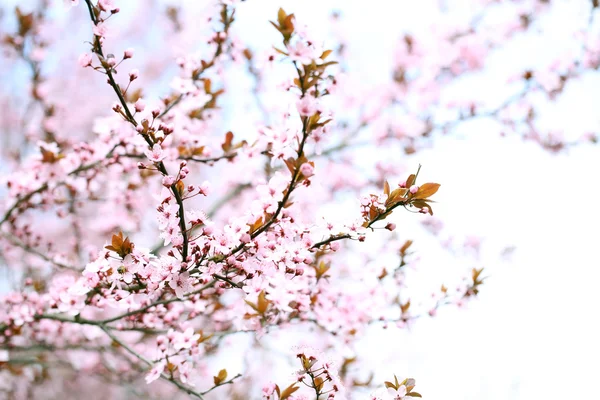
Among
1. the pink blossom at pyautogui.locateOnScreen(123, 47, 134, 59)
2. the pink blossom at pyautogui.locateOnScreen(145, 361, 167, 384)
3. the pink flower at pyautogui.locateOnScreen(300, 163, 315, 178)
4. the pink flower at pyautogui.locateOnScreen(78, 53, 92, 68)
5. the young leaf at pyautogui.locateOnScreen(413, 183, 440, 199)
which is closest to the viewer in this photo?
the pink flower at pyautogui.locateOnScreen(300, 163, 315, 178)

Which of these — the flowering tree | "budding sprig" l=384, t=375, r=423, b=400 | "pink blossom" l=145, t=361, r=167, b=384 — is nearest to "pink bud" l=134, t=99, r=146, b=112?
the flowering tree

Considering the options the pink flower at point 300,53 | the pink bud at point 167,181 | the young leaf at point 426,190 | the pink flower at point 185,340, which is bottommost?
the pink flower at point 185,340

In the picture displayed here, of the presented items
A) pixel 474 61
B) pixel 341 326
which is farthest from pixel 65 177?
pixel 474 61

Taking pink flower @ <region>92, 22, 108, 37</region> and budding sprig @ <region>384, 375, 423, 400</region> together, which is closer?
pink flower @ <region>92, 22, 108, 37</region>

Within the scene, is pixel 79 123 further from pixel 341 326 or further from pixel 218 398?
pixel 341 326

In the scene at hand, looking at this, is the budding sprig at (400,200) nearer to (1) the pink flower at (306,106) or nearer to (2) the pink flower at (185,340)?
(1) the pink flower at (306,106)

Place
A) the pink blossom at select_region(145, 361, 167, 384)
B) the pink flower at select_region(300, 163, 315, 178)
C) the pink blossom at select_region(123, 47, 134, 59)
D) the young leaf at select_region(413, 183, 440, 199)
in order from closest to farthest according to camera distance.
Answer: the pink flower at select_region(300, 163, 315, 178) → the young leaf at select_region(413, 183, 440, 199) → the pink blossom at select_region(123, 47, 134, 59) → the pink blossom at select_region(145, 361, 167, 384)

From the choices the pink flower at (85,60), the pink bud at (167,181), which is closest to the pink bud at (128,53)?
the pink flower at (85,60)

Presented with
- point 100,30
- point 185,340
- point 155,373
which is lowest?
point 155,373

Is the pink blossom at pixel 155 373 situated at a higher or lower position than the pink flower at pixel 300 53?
lower

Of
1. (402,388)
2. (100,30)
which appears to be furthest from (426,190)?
(100,30)

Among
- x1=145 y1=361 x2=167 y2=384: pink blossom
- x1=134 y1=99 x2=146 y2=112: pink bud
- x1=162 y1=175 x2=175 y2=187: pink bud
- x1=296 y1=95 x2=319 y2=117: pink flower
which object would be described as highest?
x1=134 y1=99 x2=146 y2=112: pink bud

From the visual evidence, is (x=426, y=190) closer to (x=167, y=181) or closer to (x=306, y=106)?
(x=306, y=106)

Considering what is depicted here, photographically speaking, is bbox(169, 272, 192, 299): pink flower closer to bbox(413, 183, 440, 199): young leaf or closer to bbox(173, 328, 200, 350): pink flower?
bbox(173, 328, 200, 350): pink flower
